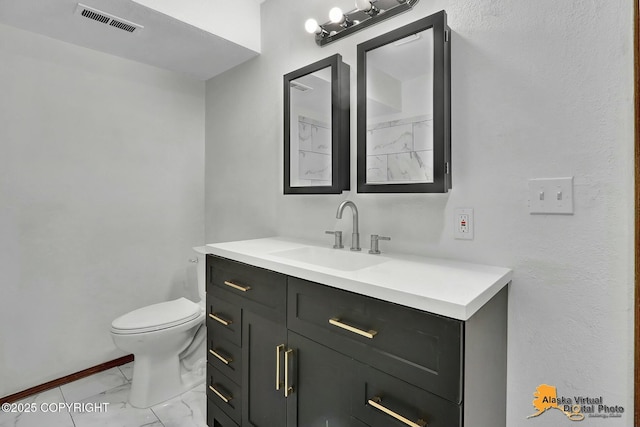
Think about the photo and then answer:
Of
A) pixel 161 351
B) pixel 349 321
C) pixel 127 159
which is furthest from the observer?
pixel 127 159

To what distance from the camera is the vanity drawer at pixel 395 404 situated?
838 millimetres

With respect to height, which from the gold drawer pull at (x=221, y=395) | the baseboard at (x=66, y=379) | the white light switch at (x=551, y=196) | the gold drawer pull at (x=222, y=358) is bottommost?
the baseboard at (x=66, y=379)

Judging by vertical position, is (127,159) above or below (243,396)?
above

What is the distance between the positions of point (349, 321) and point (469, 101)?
96 centimetres

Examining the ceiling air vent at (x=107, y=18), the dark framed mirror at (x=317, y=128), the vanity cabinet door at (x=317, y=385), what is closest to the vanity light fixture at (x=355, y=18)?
the dark framed mirror at (x=317, y=128)

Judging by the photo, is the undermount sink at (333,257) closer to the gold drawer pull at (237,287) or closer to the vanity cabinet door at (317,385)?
the gold drawer pull at (237,287)

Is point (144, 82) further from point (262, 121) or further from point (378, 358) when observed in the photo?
point (378, 358)

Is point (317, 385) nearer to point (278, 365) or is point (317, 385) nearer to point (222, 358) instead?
point (278, 365)

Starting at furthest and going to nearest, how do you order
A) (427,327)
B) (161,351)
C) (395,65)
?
1. (161,351)
2. (395,65)
3. (427,327)

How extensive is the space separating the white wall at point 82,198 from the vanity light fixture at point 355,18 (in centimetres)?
144

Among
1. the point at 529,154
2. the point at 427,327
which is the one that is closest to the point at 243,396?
the point at 427,327

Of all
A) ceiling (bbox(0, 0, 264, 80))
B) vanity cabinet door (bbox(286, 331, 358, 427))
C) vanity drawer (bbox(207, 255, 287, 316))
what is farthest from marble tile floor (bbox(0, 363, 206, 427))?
ceiling (bbox(0, 0, 264, 80))

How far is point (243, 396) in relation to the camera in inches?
58.0

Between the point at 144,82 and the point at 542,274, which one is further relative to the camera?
the point at 144,82
